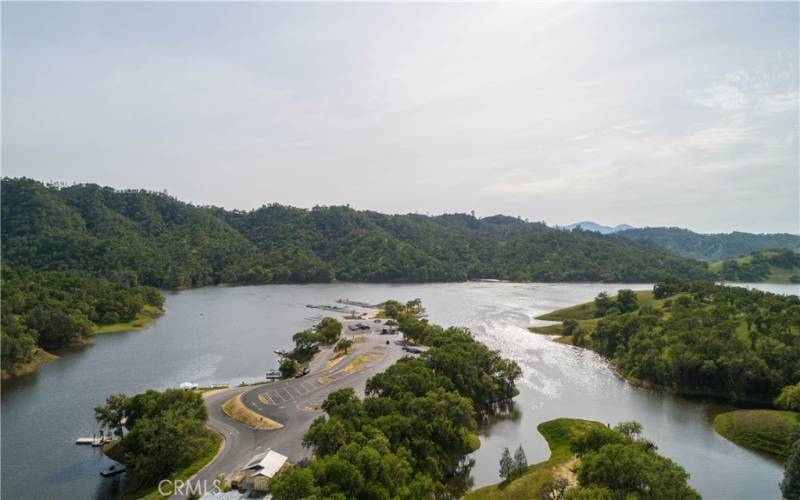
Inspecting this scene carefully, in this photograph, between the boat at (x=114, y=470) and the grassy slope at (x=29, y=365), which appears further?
the grassy slope at (x=29, y=365)

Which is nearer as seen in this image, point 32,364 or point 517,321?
point 32,364

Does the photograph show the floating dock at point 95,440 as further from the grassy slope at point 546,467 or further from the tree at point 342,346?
the tree at point 342,346

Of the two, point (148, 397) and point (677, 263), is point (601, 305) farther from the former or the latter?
point (677, 263)

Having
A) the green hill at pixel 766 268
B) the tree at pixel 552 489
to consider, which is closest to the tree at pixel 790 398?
the tree at pixel 552 489

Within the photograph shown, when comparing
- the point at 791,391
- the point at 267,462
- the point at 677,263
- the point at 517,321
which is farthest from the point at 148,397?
the point at 677,263

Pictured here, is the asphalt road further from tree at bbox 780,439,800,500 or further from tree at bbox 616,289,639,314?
tree at bbox 616,289,639,314

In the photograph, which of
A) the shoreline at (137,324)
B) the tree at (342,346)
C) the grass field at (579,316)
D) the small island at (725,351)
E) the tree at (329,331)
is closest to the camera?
the small island at (725,351)

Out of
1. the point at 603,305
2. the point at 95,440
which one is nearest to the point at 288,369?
the point at 95,440

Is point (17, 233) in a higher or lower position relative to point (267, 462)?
higher

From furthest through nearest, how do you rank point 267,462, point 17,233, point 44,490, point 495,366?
point 17,233 < point 495,366 < point 44,490 < point 267,462
